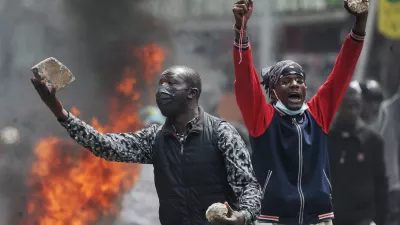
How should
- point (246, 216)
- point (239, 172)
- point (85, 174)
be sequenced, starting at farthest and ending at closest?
point (85, 174) → point (239, 172) → point (246, 216)

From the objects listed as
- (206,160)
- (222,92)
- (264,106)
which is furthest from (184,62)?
(206,160)

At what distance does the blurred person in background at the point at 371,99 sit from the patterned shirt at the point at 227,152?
11.8ft

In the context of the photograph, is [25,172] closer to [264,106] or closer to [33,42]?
[33,42]

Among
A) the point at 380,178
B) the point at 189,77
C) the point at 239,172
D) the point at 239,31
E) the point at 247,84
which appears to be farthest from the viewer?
the point at 380,178

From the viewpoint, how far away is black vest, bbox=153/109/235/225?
155 inches

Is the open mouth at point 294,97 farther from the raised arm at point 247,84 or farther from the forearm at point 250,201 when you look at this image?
the forearm at point 250,201

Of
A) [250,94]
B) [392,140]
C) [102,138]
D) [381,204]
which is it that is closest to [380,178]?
[381,204]

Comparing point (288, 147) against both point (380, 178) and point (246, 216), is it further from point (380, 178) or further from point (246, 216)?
point (380, 178)

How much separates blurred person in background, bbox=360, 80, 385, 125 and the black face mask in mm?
3694

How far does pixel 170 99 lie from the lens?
403 cm

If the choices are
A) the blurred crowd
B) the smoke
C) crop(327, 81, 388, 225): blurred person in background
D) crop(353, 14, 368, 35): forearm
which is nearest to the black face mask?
crop(353, 14, 368, 35): forearm

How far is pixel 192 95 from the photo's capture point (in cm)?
411

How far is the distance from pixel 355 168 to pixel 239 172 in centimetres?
361

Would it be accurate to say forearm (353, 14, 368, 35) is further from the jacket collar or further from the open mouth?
the jacket collar
